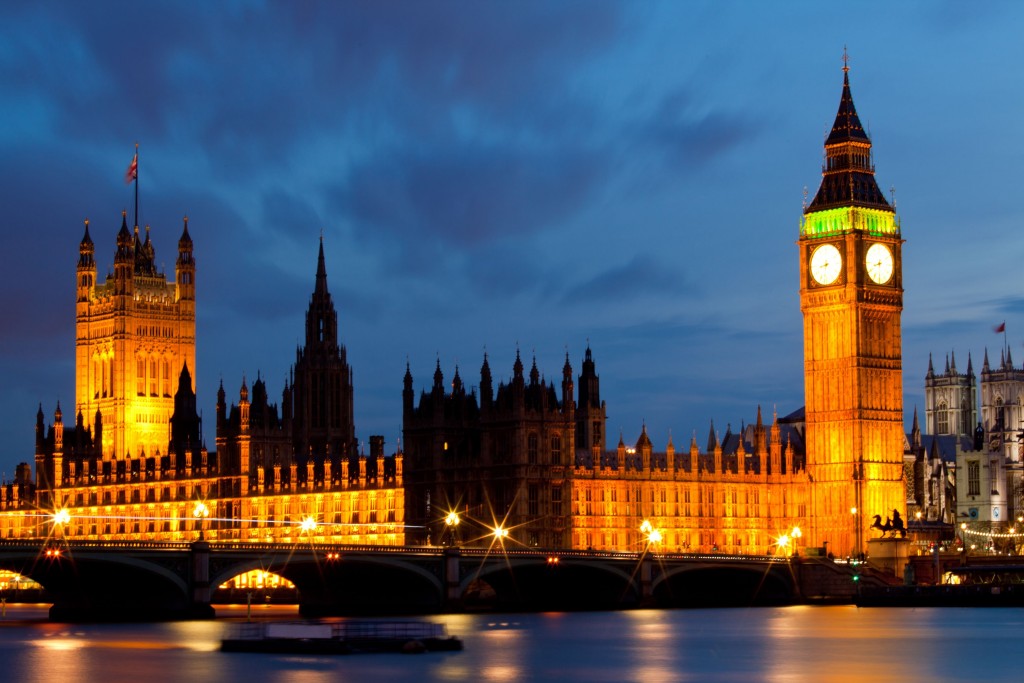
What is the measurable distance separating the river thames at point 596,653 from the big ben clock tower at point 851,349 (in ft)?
99.5

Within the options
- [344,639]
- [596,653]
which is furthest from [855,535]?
[344,639]

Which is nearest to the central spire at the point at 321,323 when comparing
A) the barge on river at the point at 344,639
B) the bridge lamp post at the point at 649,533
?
the bridge lamp post at the point at 649,533

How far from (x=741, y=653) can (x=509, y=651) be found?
375 inches

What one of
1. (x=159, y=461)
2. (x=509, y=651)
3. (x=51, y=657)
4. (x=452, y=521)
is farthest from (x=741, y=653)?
(x=159, y=461)

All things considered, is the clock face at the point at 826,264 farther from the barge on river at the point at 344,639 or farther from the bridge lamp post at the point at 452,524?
the barge on river at the point at 344,639

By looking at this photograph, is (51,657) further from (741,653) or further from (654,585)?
(654,585)

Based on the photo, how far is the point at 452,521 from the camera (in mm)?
143250

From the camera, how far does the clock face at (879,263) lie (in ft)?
499

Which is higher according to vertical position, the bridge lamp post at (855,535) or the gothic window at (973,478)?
the gothic window at (973,478)

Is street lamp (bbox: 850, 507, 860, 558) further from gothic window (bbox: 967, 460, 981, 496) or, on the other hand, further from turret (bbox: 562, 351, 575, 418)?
gothic window (bbox: 967, 460, 981, 496)

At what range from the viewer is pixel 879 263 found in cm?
15262

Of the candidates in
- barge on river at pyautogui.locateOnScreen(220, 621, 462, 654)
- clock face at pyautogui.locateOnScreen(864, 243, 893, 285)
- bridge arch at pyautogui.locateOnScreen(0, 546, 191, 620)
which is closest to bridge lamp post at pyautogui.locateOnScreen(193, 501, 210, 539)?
bridge arch at pyautogui.locateOnScreen(0, 546, 191, 620)

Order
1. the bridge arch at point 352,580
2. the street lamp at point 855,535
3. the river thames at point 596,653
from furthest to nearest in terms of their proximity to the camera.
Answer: the street lamp at point 855,535
the bridge arch at point 352,580
the river thames at point 596,653

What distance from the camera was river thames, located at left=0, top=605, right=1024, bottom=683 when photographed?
8025cm
